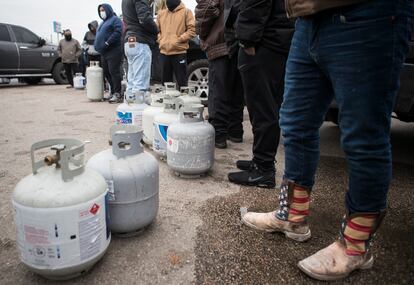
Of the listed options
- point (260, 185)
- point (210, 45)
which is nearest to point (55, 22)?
point (210, 45)

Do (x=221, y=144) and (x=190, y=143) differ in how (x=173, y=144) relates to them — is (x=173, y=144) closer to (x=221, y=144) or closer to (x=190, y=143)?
(x=190, y=143)

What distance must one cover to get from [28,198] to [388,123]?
4.39 ft

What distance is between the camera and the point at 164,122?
8.70ft

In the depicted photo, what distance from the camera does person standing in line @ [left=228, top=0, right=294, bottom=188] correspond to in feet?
6.61

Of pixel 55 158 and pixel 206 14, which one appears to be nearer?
pixel 55 158

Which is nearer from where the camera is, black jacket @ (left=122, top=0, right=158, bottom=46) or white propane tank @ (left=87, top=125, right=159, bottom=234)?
white propane tank @ (left=87, top=125, right=159, bottom=234)

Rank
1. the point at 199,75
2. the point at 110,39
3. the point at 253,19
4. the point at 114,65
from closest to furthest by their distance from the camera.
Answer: the point at 253,19
the point at 199,75
the point at 110,39
the point at 114,65

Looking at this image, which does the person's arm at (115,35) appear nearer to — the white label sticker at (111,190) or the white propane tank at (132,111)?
the white propane tank at (132,111)

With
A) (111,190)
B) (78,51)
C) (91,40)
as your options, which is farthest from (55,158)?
(78,51)

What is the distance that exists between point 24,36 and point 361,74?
10.6 m

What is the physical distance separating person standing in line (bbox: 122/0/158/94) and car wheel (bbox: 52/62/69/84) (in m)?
6.52

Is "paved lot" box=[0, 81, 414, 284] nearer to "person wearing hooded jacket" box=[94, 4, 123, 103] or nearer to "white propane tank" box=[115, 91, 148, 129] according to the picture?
"white propane tank" box=[115, 91, 148, 129]

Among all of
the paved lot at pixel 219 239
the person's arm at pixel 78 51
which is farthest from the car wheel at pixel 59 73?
the paved lot at pixel 219 239

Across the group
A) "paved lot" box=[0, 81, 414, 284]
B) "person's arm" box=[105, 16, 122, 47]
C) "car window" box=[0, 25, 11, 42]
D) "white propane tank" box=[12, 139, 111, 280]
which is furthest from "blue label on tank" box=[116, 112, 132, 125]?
"car window" box=[0, 25, 11, 42]
